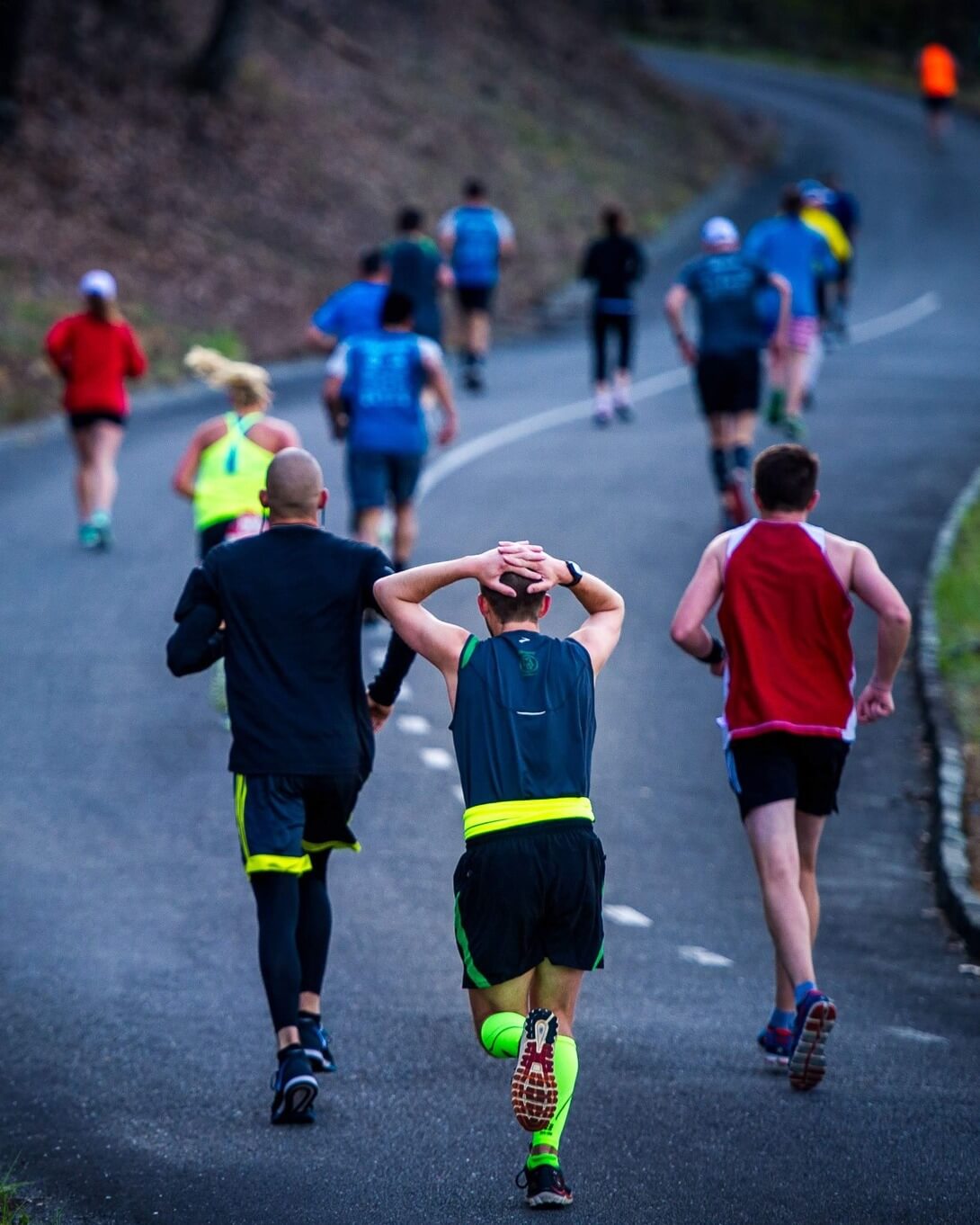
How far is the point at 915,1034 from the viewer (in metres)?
7.14

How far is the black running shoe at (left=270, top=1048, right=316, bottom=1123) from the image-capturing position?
584cm

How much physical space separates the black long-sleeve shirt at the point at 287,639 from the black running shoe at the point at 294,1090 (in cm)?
85

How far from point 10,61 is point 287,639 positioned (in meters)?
22.2

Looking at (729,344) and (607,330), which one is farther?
(607,330)

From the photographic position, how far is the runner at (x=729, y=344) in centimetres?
1424

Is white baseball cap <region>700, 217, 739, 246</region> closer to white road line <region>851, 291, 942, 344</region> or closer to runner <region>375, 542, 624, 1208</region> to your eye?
runner <region>375, 542, 624, 1208</region>

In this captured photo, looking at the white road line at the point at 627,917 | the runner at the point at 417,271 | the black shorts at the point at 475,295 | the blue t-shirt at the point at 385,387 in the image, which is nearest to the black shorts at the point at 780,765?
the white road line at the point at 627,917

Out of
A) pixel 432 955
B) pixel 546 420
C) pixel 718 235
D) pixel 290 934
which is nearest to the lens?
pixel 290 934

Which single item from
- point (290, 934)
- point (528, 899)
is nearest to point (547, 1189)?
point (528, 899)

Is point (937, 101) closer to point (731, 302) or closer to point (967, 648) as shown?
point (731, 302)

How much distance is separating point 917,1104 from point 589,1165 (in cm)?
119

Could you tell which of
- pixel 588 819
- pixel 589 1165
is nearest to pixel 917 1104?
pixel 589 1165

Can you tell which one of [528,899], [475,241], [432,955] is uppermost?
[528,899]

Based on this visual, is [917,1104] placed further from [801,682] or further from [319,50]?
[319,50]
